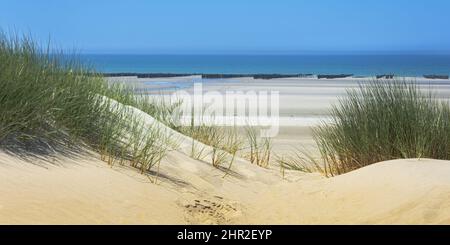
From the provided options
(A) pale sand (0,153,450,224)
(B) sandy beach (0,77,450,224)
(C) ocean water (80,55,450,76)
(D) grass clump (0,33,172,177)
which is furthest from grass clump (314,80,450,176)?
(C) ocean water (80,55,450,76)

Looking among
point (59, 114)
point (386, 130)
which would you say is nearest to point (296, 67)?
point (386, 130)

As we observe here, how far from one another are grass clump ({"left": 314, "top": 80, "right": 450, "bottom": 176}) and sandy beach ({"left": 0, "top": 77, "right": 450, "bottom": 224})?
0.89m

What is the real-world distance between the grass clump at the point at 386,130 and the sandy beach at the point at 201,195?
0.89m

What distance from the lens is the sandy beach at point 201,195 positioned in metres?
5.40

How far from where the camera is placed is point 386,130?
8094mm

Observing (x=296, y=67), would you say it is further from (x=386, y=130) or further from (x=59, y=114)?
(x=59, y=114)

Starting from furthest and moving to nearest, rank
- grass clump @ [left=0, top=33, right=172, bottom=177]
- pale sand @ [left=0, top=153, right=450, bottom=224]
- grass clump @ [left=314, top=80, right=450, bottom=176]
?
grass clump @ [left=314, top=80, right=450, bottom=176], grass clump @ [left=0, top=33, right=172, bottom=177], pale sand @ [left=0, top=153, right=450, bottom=224]

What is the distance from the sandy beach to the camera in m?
5.40

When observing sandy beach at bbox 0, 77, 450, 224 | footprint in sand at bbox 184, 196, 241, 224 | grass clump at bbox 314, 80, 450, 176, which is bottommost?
footprint in sand at bbox 184, 196, 241, 224

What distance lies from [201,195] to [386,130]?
2.69 meters

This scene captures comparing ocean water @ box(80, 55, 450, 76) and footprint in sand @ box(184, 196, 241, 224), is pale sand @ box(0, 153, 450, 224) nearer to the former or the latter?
footprint in sand @ box(184, 196, 241, 224)

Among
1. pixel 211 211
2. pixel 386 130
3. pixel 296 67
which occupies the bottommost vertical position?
pixel 296 67
